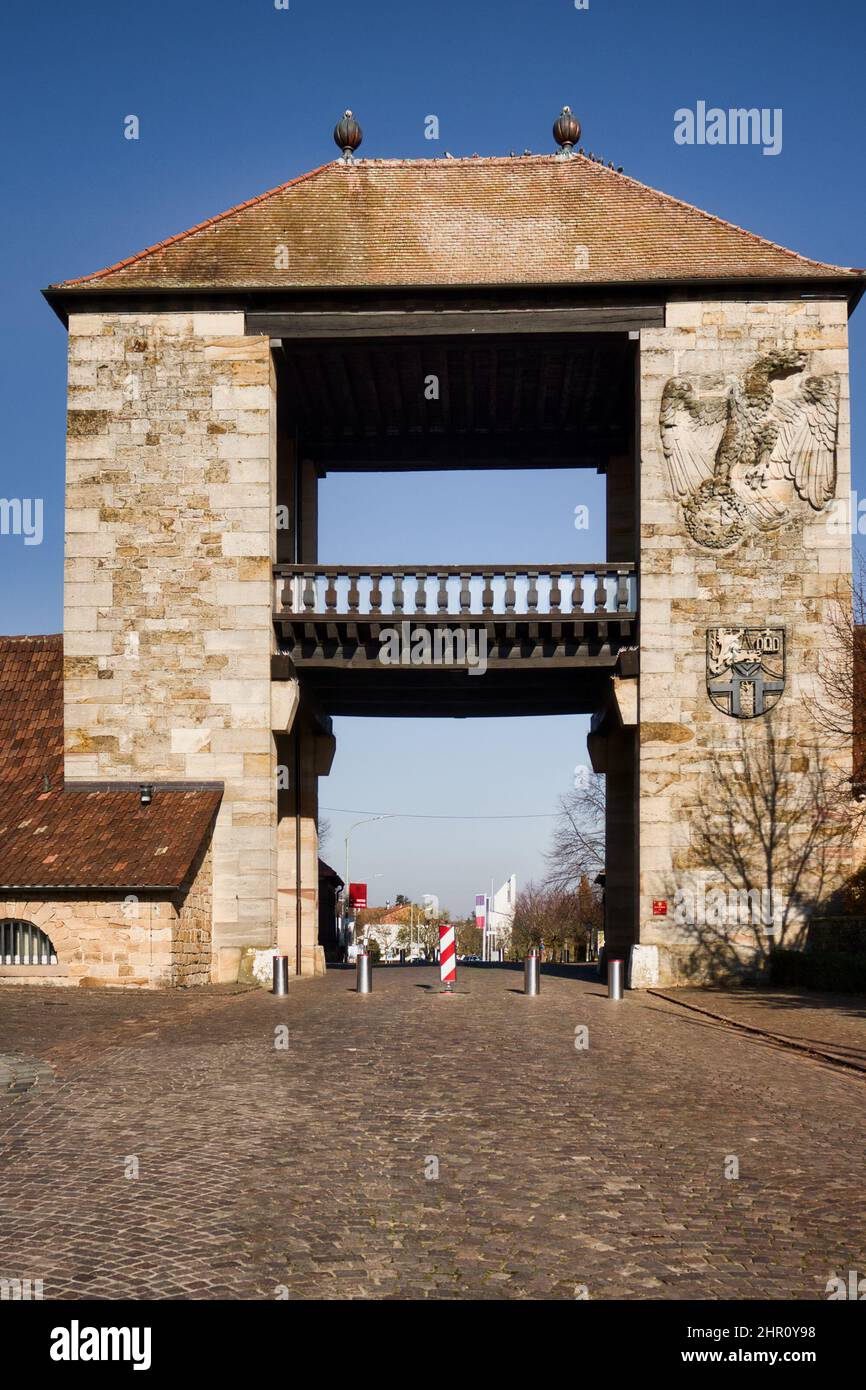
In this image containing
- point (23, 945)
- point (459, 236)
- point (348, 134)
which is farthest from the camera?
point (348, 134)

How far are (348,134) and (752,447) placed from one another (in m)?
12.8

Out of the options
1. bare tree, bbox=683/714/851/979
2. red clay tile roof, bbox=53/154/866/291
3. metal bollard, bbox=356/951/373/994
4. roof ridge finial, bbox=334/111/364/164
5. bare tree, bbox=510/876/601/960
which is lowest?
bare tree, bbox=510/876/601/960

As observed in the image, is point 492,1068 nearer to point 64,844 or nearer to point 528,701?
point 64,844

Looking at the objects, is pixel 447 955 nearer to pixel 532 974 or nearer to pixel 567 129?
pixel 532 974

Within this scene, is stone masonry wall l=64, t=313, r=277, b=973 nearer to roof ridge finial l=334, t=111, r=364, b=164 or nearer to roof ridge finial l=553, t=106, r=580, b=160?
roof ridge finial l=334, t=111, r=364, b=164

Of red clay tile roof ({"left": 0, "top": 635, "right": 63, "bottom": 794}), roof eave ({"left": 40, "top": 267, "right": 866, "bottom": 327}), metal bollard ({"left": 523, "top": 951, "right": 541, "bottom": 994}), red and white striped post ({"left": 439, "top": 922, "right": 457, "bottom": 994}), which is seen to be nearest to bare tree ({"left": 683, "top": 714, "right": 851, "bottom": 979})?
metal bollard ({"left": 523, "top": 951, "right": 541, "bottom": 994})

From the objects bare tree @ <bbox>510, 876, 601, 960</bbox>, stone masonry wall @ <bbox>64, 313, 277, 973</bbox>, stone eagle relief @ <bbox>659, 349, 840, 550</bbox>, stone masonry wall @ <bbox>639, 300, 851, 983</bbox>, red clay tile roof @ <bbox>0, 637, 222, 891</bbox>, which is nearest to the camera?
red clay tile roof @ <bbox>0, 637, 222, 891</bbox>

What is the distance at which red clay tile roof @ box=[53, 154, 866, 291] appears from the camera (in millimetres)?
25422

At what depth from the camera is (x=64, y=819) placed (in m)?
24.0

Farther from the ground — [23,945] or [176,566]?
[176,566]

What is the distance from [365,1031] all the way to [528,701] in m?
15.2

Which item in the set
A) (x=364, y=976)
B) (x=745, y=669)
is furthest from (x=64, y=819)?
(x=745, y=669)

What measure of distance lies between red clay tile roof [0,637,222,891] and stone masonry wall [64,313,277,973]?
0.65 meters
